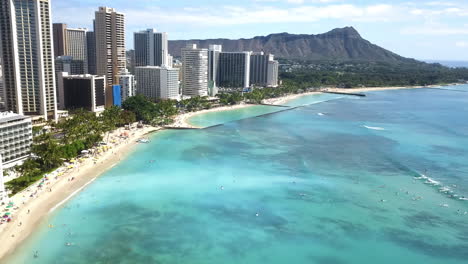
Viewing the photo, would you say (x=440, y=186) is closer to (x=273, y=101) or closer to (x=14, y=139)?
(x=14, y=139)

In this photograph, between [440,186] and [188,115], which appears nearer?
[440,186]

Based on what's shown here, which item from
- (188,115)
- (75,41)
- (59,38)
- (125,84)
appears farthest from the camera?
(75,41)

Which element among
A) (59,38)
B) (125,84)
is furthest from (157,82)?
(59,38)

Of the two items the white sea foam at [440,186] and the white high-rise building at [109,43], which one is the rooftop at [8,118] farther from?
the white sea foam at [440,186]

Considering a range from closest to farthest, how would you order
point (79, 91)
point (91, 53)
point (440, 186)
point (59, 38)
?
point (440, 186)
point (79, 91)
point (91, 53)
point (59, 38)

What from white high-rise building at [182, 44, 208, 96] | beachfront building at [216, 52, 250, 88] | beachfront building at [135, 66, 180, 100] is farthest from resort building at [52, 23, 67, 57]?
beachfront building at [216, 52, 250, 88]

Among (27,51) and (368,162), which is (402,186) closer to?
(368,162)
